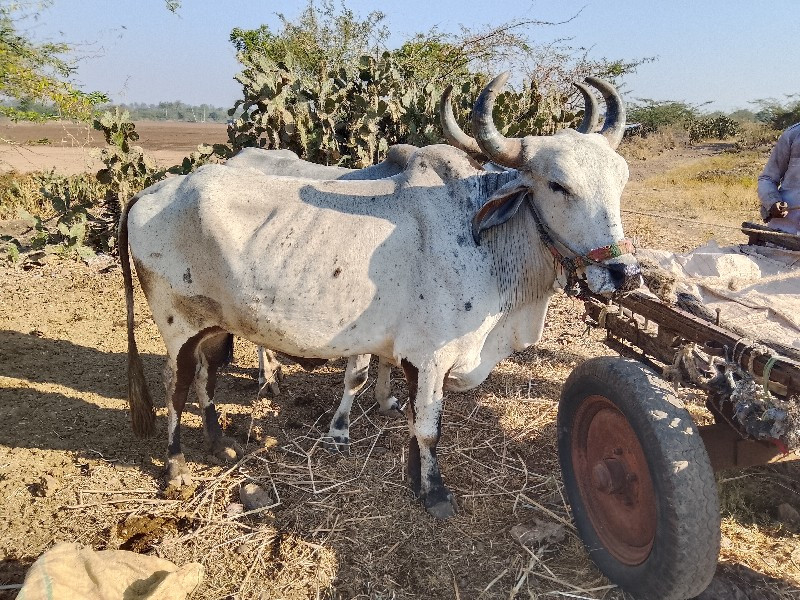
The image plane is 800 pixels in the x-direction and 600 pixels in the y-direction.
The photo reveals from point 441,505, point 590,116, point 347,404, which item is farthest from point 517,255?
point 347,404

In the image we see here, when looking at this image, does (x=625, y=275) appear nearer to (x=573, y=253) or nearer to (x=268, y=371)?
(x=573, y=253)

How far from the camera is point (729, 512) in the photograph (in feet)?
10.4

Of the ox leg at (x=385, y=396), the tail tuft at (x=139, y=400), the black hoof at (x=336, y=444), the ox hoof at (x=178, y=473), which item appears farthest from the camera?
the ox leg at (x=385, y=396)

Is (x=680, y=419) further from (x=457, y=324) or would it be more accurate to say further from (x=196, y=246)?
(x=196, y=246)

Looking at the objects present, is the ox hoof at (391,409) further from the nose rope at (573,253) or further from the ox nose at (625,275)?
the ox nose at (625,275)

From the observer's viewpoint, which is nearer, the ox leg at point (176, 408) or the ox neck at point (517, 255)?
the ox neck at point (517, 255)

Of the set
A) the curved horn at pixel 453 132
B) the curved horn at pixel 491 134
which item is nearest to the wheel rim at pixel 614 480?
the curved horn at pixel 491 134

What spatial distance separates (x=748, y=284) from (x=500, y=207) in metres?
1.68

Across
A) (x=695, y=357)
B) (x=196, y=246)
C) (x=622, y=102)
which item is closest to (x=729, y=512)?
(x=695, y=357)

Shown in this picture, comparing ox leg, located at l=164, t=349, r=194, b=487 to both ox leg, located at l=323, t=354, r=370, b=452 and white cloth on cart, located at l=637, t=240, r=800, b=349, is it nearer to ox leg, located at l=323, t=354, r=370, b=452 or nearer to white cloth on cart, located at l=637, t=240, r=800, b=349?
ox leg, located at l=323, t=354, r=370, b=452

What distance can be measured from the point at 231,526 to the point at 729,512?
2682 mm

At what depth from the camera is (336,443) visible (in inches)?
152

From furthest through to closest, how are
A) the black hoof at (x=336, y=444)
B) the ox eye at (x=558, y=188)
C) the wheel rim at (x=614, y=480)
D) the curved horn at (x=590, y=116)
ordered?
the black hoof at (x=336, y=444) < the curved horn at (x=590, y=116) < the ox eye at (x=558, y=188) < the wheel rim at (x=614, y=480)

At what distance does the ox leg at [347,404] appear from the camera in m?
3.95
